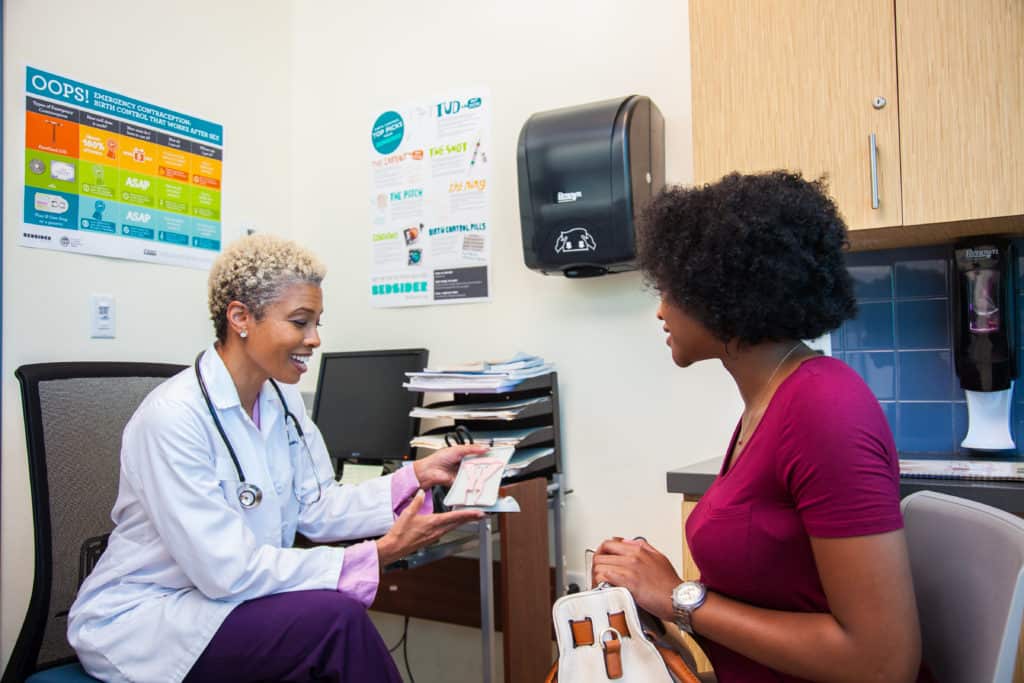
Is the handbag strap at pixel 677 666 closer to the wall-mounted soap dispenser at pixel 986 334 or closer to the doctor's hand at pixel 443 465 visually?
the doctor's hand at pixel 443 465

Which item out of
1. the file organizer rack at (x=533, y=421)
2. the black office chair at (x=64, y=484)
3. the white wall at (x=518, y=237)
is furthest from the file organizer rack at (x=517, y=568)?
the black office chair at (x=64, y=484)

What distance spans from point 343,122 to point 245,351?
4.99 feet

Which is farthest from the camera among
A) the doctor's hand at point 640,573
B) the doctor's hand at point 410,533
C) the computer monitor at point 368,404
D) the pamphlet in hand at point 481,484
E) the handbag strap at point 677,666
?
the computer monitor at point 368,404

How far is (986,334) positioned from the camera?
1.78 m

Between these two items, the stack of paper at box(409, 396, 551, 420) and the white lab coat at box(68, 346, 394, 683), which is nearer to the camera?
the white lab coat at box(68, 346, 394, 683)

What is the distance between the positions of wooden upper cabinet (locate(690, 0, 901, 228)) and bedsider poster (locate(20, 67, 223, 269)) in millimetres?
1718

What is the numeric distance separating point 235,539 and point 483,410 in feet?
2.83

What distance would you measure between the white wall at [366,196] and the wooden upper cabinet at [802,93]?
34 cm

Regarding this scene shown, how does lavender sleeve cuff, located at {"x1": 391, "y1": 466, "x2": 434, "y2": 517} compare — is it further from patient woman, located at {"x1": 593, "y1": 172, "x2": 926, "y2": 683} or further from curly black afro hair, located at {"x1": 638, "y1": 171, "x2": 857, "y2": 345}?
curly black afro hair, located at {"x1": 638, "y1": 171, "x2": 857, "y2": 345}

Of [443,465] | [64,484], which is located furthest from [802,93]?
[64,484]

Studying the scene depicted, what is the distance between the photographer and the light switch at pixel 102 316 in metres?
2.24

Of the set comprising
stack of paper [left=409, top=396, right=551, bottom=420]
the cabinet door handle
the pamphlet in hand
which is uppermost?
the cabinet door handle

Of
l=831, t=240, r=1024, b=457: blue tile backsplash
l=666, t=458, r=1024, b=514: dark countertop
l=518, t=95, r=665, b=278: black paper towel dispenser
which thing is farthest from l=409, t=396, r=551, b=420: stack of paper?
l=666, t=458, r=1024, b=514: dark countertop

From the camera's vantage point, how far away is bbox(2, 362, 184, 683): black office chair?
164 centimetres
